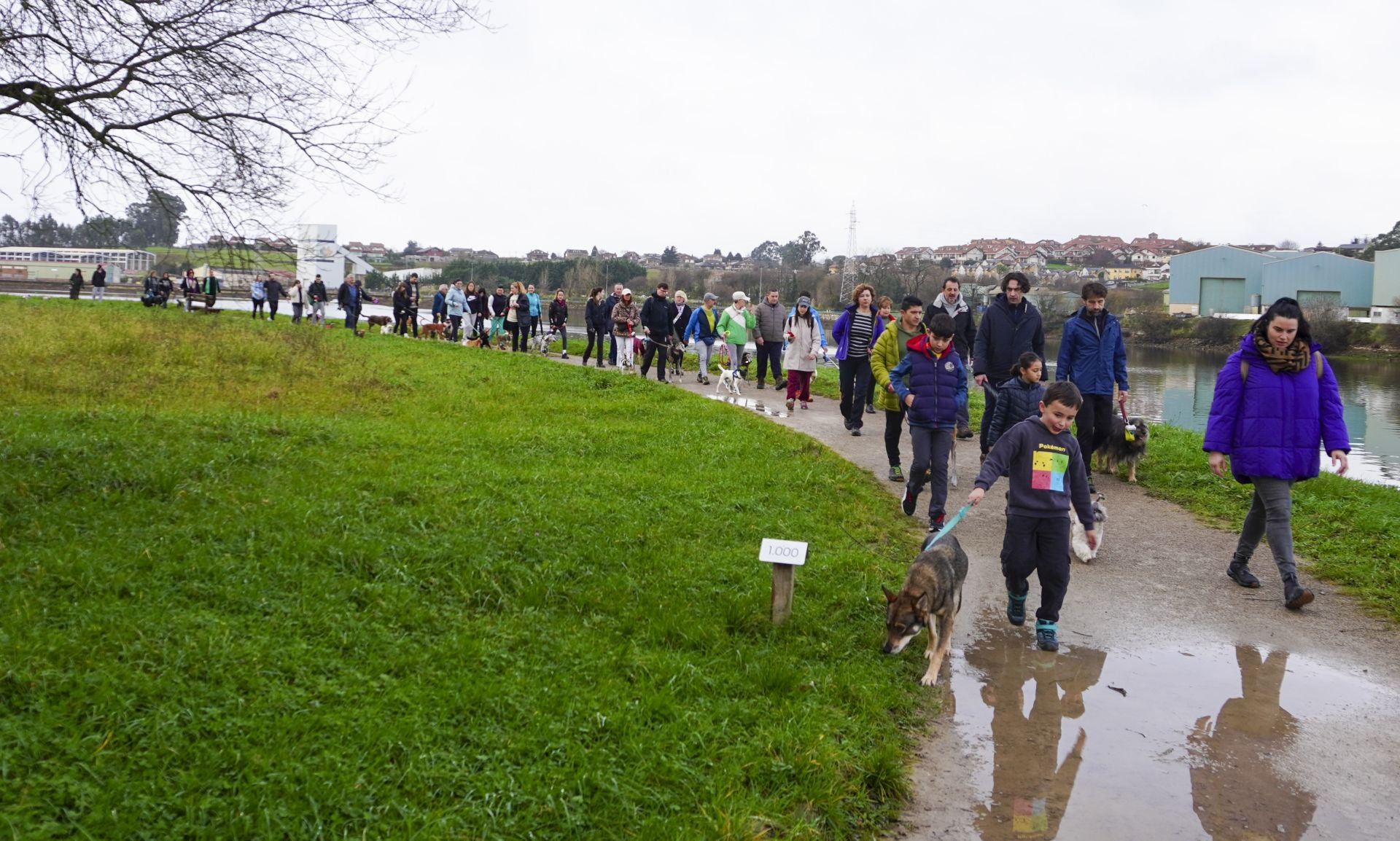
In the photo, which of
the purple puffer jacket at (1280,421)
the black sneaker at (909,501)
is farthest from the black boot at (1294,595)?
the black sneaker at (909,501)

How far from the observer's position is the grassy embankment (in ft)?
12.7

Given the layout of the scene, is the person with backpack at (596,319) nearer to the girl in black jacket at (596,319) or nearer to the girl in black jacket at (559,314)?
the girl in black jacket at (596,319)

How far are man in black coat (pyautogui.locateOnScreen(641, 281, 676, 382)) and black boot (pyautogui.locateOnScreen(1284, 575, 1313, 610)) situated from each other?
12946 millimetres

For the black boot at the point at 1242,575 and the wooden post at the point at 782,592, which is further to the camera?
the black boot at the point at 1242,575

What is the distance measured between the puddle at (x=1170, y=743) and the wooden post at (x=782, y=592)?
1053 millimetres

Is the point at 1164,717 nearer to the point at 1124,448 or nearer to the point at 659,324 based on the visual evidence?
the point at 1124,448

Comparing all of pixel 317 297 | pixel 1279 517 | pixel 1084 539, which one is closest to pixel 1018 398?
pixel 1084 539

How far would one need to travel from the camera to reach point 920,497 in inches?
413

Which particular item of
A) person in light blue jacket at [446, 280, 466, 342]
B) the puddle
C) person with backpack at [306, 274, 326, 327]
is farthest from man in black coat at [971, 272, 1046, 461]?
person with backpack at [306, 274, 326, 327]

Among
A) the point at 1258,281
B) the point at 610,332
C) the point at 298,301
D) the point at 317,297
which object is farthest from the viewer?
the point at 1258,281

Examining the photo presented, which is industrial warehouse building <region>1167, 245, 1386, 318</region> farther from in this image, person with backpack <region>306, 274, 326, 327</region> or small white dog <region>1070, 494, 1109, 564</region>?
small white dog <region>1070, 494, 1109, 564</region>

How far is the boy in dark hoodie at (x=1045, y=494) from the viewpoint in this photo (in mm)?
6379

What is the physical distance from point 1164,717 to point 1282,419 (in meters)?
2.96

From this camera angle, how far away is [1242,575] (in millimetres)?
7848
